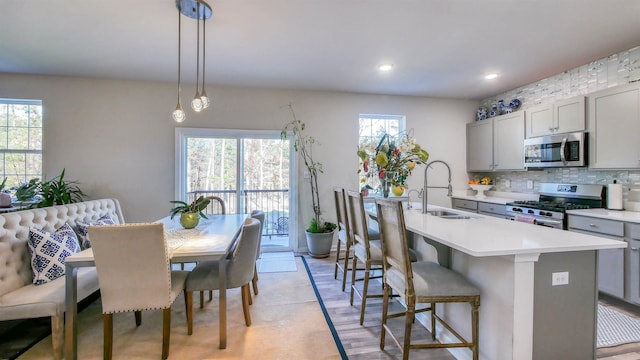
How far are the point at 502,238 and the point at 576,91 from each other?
3.18 m

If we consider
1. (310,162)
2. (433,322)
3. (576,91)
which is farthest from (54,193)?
(576,91)

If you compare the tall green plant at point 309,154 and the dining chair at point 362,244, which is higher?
the tall green plant at point 309,154

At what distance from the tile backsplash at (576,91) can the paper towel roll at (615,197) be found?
0.45ft

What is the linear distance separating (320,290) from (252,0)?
2.74 metres

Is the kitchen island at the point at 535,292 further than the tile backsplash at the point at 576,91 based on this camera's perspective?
No

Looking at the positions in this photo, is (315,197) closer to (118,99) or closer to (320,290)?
(320,290)

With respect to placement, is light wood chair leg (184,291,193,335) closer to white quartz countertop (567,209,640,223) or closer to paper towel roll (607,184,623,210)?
white quartz countertop (567,209,640,223)

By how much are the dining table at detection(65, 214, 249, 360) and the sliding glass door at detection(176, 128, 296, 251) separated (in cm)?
186

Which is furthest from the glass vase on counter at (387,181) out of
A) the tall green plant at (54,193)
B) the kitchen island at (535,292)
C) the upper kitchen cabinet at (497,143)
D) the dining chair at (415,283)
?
the tall green plant at (54,193)

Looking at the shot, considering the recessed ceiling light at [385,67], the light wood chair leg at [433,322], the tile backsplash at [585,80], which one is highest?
the recessed ceiling light at [385,67]

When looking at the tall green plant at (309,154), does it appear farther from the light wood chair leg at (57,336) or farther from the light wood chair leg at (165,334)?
the light wood chair leg at (57,336)

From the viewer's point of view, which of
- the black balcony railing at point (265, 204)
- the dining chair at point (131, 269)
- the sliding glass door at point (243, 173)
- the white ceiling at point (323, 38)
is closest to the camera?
the dining chair at point (131, 269)

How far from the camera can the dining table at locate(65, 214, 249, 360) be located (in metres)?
1.81

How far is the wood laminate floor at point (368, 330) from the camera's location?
1.95m
